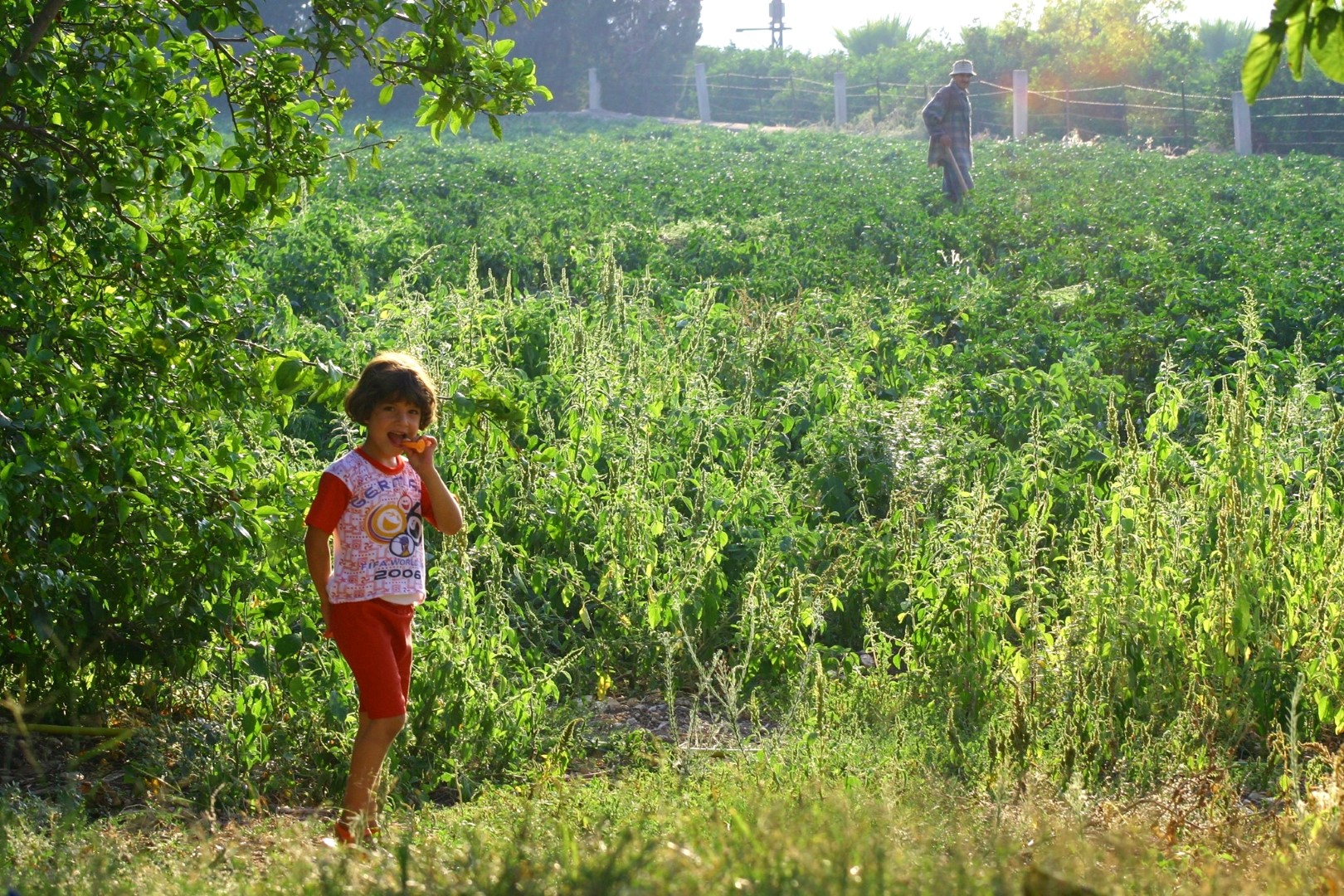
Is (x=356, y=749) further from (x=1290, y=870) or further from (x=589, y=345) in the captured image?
(x=589, y=345)

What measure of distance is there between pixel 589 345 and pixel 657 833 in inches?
168

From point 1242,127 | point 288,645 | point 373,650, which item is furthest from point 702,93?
point 373,650

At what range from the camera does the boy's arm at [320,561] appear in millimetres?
3895

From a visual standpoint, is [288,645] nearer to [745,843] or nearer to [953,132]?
[745,843]

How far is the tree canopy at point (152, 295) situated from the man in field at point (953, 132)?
13.0 metres

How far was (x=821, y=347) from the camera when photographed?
8656mm

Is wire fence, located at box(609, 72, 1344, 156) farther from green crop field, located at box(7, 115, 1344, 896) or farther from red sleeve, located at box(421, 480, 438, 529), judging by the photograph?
red sleeve, located at box(421, 480, 438, 529)

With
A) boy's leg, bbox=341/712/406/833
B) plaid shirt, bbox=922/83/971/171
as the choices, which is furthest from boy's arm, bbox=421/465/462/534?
plaid shirt, bbox=922/83/971/171

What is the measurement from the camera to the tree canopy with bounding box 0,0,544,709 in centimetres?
397

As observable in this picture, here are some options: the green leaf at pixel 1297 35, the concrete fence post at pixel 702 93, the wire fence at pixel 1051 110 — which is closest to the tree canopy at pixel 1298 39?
the green leaf at pixel 1297 35

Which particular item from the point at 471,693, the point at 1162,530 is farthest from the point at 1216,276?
the point at 471,693

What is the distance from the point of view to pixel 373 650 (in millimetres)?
3844

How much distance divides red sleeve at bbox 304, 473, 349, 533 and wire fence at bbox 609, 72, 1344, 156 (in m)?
25.6

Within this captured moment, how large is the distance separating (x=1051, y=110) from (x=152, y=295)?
33.7 meters
